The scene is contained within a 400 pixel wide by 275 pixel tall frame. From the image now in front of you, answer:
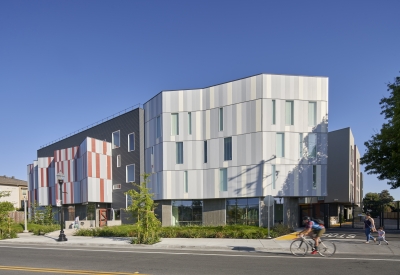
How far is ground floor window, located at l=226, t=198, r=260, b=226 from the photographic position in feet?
96.2

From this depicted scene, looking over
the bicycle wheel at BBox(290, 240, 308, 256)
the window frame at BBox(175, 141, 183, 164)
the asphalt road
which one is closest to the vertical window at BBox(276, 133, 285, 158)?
the window frame at BBox(175, 141, 183, 164)

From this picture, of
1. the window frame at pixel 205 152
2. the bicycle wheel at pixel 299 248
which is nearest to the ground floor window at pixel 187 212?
the window frame at pixel 205 152

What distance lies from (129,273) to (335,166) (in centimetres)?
3634

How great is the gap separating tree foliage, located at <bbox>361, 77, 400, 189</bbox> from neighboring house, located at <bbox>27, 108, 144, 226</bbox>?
21.6 m

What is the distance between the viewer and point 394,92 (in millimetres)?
27094

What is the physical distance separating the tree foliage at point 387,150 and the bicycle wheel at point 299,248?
12011 mm

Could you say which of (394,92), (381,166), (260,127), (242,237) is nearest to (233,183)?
(260,127)

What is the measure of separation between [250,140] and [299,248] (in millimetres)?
14472

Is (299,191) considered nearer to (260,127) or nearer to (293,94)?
(260,127)

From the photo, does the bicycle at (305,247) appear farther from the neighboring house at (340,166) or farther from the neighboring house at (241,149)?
the neighboring house at (340,166)

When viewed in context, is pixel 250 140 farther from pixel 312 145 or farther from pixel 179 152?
pixel 179 152

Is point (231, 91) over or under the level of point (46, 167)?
over

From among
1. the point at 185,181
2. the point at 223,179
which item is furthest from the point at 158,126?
the point at 223,179

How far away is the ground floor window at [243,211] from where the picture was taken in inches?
1154
